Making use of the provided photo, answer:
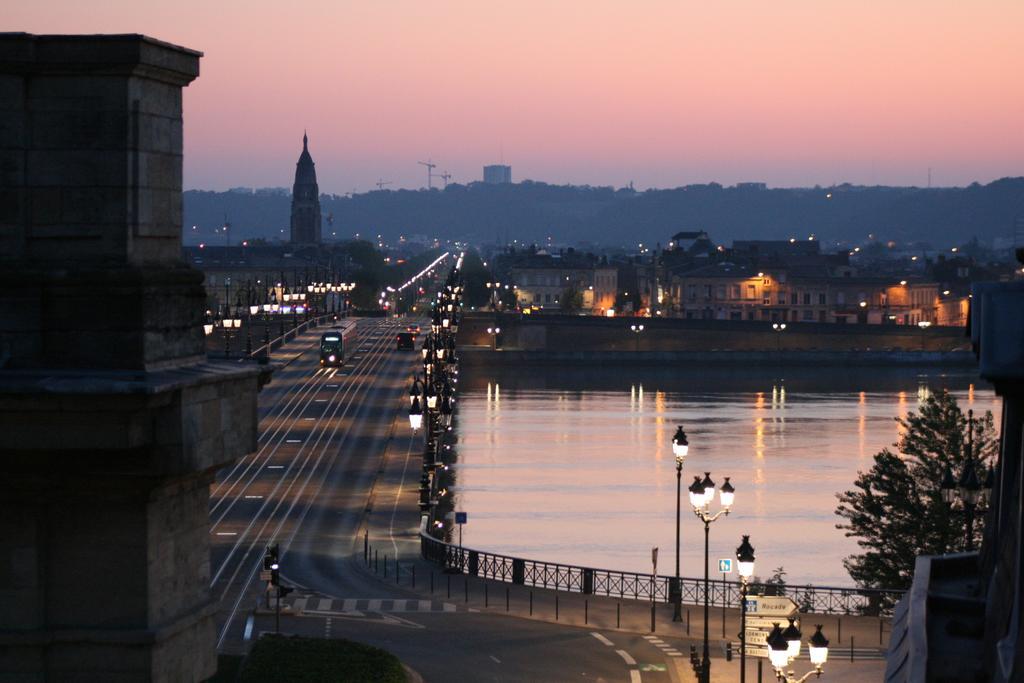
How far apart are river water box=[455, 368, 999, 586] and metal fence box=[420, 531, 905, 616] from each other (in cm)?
678

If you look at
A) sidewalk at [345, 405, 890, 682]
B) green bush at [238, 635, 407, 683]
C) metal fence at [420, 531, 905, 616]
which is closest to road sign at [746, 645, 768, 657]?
sidewalk at [345, 405, 890, 682]

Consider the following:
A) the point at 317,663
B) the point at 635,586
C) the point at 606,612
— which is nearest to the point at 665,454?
the point at 635,586

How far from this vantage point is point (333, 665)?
24812 millimetres

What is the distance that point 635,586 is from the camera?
37500 mm

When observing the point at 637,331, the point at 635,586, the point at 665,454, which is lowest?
the point at 665,454

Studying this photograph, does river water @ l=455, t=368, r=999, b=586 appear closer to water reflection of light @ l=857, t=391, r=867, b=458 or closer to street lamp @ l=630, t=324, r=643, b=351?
water reflection of light @ l=857, t=391, r=867, b=458

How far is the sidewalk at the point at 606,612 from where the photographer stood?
28983 mm

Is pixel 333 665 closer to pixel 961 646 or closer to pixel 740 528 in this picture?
pixel 961 646

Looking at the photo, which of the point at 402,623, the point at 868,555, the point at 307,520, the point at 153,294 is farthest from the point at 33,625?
the point at 307,520

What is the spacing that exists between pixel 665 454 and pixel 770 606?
2099 inches

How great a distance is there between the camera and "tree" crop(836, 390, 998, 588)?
35750 mm

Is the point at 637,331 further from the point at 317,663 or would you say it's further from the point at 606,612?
the point at 317,663

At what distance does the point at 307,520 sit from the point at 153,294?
1741 inches

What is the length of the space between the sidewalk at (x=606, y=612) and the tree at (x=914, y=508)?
3.65 m
